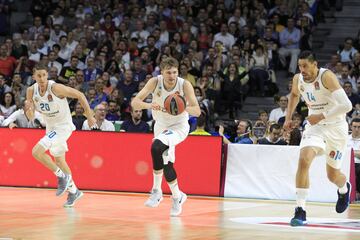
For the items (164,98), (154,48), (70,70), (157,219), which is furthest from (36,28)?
(157,219)

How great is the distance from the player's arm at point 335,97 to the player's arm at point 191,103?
72.4 inches

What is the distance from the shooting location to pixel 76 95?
1277 cm

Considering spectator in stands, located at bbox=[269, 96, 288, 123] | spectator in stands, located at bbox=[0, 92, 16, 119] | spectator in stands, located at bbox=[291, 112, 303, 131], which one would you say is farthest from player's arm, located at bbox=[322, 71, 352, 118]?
spectator in stands, located at bbox=[0, 92, 16, 119]

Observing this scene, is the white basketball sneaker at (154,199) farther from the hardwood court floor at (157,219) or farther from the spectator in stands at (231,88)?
the spectator in stands at (231,88)

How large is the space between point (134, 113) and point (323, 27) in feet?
27.4

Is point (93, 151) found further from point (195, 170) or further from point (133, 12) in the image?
point (133, 12)

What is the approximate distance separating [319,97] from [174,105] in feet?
6.36

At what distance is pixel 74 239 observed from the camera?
9.15m

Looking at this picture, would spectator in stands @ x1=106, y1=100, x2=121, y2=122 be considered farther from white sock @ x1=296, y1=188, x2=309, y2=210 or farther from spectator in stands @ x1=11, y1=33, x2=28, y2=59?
white sock @ x1=296, y1=188, x2=309, y2=210

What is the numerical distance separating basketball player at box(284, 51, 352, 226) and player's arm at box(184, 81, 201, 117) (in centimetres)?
145

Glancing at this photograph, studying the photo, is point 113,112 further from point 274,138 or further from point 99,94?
point 274,138

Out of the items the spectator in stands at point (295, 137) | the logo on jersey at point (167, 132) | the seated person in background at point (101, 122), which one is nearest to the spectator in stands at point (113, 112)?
the seated person in background at point (101, 122)

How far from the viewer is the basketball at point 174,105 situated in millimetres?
11336

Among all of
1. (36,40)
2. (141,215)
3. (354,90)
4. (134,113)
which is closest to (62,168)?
(141,215)
